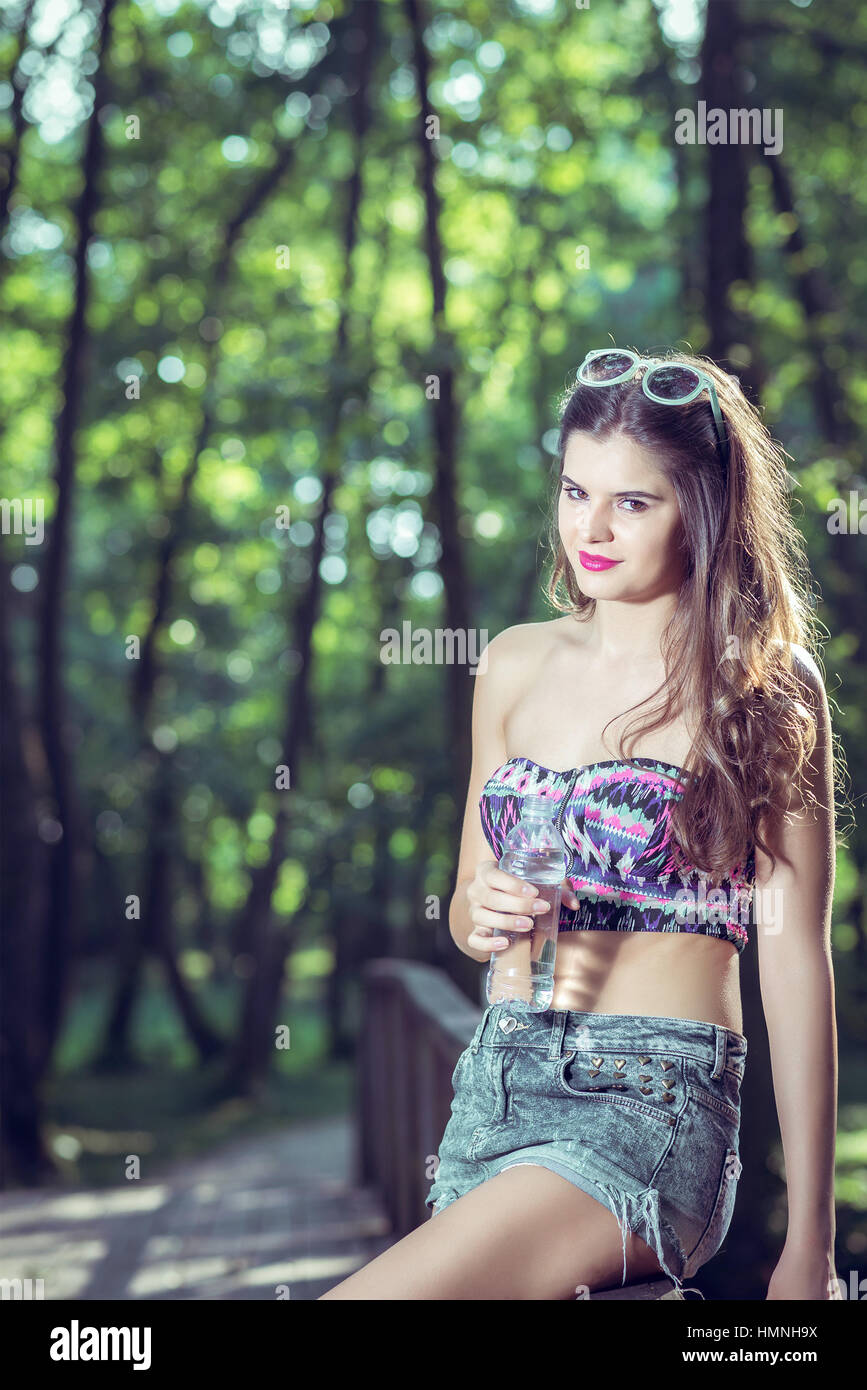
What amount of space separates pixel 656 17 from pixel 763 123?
2.70 metres

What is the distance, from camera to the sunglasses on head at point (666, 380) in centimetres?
252

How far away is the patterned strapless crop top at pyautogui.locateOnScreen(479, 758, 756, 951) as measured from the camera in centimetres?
238

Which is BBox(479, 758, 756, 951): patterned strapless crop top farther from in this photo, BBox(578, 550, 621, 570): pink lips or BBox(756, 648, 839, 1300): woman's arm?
BBox(578, 550, 621, 570): pink lips

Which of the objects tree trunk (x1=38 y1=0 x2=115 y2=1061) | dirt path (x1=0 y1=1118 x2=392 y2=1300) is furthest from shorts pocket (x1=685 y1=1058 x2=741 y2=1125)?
tree trunk (x1=38 y1=0 x2=115 y2=1061)

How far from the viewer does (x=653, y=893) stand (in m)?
2.40

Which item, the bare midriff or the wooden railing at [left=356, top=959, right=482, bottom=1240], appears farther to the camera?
the wooden railing at [left=356, top=959, right=482, bottom=1240]

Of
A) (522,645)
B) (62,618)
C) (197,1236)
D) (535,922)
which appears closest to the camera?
(535,922)

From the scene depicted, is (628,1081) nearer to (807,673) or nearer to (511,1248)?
(511,1248)

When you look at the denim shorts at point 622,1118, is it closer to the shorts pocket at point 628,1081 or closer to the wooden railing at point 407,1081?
the shorts pocket at point 628,1081

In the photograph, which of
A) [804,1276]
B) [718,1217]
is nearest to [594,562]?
[718,1217]

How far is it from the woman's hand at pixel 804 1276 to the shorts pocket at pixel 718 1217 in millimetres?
105

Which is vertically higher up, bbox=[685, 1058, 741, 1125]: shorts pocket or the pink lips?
the pink lips

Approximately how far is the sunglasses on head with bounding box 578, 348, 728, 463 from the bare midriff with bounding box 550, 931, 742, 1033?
86cm

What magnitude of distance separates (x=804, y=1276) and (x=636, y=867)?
0.70 meters
